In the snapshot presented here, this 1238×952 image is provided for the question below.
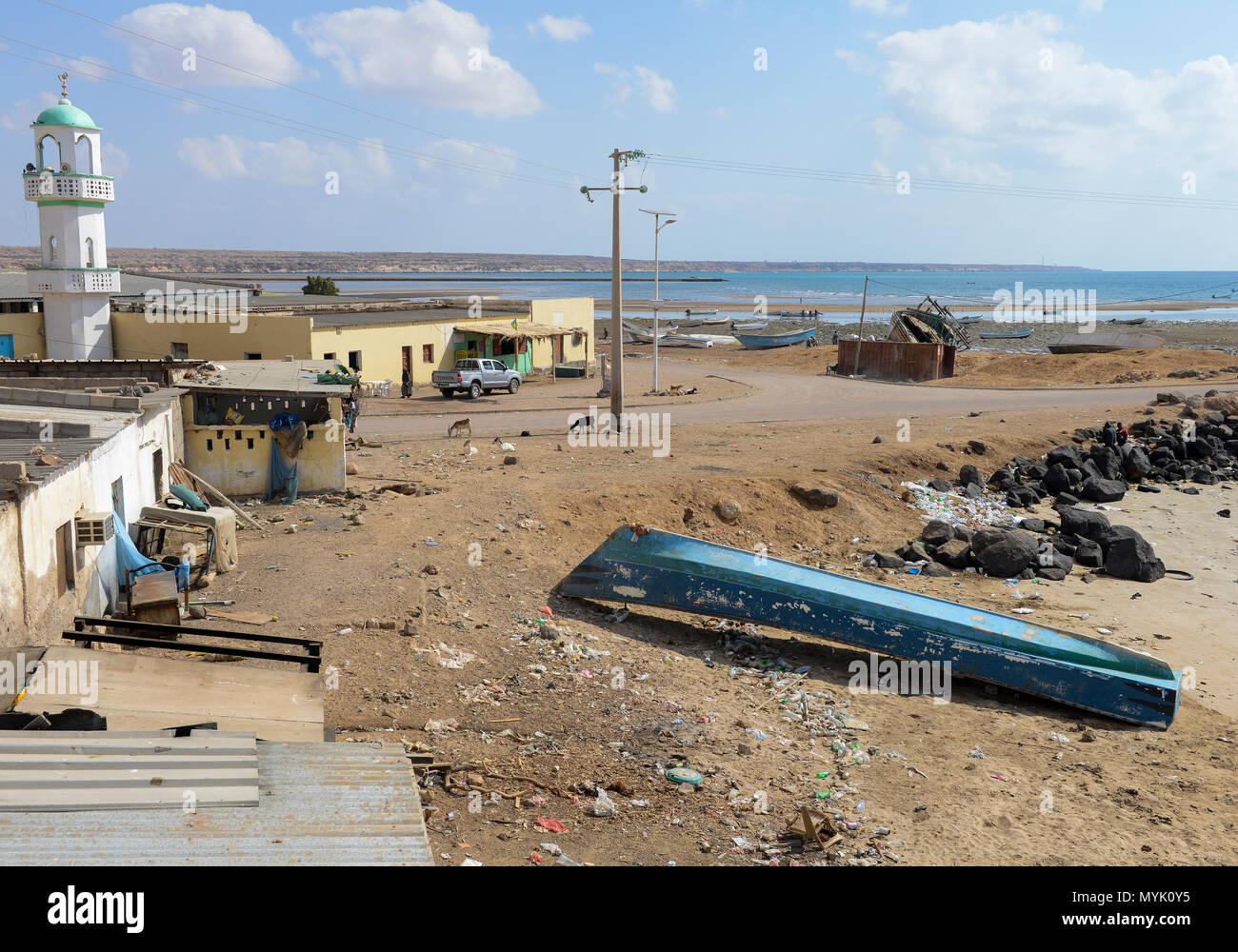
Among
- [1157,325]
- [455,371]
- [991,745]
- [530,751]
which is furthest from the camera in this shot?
[1157,325]

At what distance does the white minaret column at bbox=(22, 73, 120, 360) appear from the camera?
121 feet

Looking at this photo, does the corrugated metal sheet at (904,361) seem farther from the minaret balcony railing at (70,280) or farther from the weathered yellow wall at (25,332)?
the weathered yellow wall at (25,332)

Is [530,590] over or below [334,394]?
below

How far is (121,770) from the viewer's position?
5555 mm

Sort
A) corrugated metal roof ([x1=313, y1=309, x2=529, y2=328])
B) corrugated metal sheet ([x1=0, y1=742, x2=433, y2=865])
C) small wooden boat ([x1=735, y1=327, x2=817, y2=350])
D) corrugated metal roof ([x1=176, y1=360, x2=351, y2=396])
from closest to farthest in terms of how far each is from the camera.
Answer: corrugated metal sheet ([x1=0, y1=742, x2=433, y2=865]) → corrugated metal roof ([x1=176, y1=360, x2=351, y2=396]) → corrugated metal roof ([x1=313, y1=309, x2=529, y2=328]) → small wooden boat ([x1=735, y1=327, x2=817, y2=350])

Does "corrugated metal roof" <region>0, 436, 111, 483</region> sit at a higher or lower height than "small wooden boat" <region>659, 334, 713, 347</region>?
lower

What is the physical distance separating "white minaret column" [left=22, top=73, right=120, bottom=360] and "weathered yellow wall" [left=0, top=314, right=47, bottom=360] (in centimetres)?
36

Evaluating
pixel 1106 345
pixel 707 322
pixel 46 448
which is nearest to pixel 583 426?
pixel 46 448

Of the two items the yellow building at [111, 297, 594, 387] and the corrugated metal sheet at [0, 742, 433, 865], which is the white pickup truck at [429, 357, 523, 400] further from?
the corrugated metal sheet at [0, 742, 433, 865]

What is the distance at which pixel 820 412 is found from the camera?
31328mm

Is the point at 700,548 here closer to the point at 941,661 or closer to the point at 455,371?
the point at 941,661

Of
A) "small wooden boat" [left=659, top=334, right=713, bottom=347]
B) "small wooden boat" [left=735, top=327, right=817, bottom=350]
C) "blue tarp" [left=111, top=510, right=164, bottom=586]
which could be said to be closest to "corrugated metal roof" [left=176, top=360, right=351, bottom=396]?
"blue tarp" [left=111, top=510, right=164, bottom=586]

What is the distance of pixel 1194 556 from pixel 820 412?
45.1 feet
